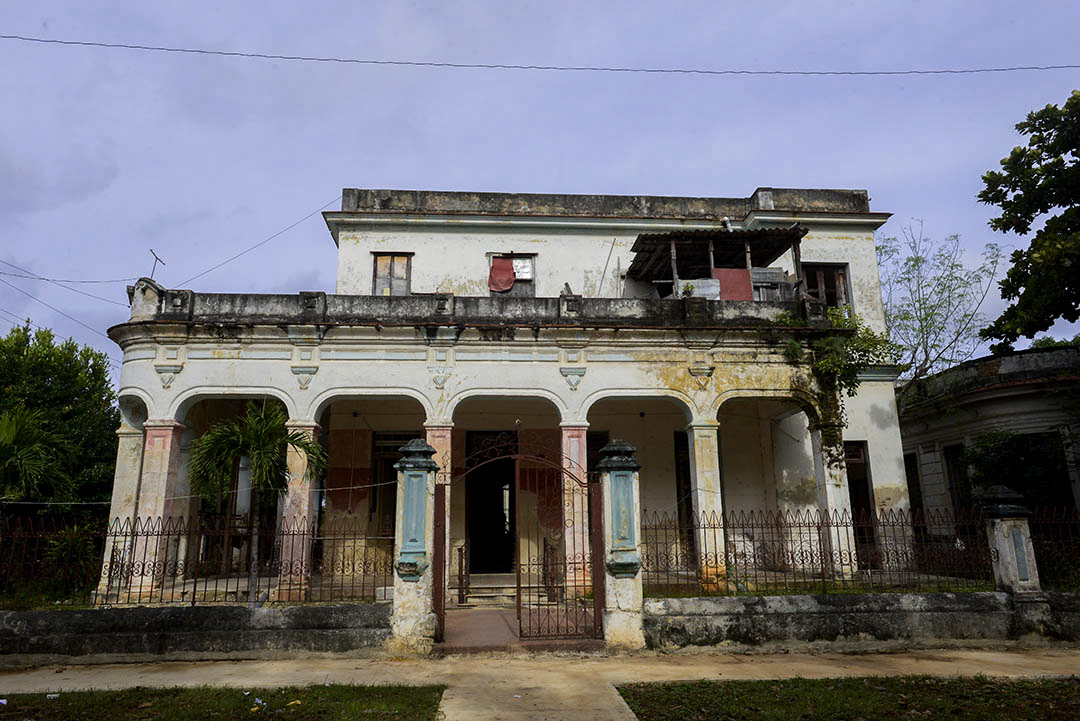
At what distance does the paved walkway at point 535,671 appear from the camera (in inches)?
241

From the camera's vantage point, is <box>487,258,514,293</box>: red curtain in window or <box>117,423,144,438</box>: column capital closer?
<box>117,423,144,438</box>: column capital

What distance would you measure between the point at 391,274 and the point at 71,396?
8.88 meters

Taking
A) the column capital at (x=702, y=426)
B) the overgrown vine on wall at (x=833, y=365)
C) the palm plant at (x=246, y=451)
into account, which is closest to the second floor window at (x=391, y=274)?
the palm plant at (x=246, y=451)

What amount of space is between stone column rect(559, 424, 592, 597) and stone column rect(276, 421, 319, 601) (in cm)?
396

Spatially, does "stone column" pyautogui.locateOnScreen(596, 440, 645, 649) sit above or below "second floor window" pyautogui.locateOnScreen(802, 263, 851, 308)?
below

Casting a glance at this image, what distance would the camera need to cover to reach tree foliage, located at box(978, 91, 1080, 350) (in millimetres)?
12172

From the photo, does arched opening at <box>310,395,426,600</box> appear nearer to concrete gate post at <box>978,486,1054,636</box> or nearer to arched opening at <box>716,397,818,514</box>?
arched opening at <box>716,397,818,514</box>

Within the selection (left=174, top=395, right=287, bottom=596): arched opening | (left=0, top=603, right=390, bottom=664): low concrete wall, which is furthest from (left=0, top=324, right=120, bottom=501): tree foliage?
(left=0, top=603, right=390, bottom=664): low concrete wall

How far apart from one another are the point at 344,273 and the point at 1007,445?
48.3 ft

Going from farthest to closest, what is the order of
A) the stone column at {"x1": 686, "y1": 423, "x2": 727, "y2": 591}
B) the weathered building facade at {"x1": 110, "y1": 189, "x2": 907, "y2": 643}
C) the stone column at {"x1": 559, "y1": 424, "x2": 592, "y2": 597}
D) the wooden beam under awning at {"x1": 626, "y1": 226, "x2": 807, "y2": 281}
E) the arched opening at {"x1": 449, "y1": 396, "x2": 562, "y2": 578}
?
the arched opening at {"x1": 449, "y1": 396, "x2": 562, "y2": 578}, the wooden beam under awning at {"x1": 626, "y1": 226, "x2": 807, "y2": 281}, the weathered building facade at {"x1": 110, "y1": 189, "x2": 907, "y2": 643}, the stone column at {"x1": 559, "y1": 424, "x2": 592, "y2": 597}, the stone column at {"x1": 686, "y1": 423, "x2": 727, "y2": 591}

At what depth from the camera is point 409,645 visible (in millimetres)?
7562

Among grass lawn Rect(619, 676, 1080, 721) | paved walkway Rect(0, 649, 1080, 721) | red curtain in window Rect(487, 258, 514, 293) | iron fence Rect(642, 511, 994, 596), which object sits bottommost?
grass lawn Rect(619, 676, 1080, 721)

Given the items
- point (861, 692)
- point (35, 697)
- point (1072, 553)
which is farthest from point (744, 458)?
point (35, 697)

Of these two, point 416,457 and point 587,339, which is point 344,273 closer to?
point 587,339
